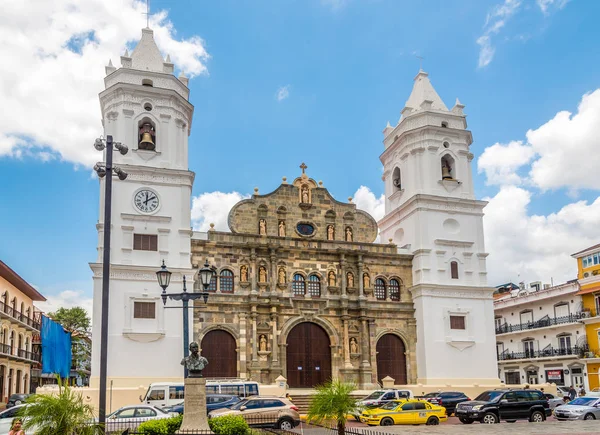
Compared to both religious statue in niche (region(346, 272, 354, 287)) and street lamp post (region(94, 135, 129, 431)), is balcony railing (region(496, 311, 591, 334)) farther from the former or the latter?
street lamp post (region(94, 135, 129, 431))

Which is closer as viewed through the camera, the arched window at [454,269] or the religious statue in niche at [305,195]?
the religious statue in niche at [305,195]

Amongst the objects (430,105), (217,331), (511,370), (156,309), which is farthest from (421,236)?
(511,370)

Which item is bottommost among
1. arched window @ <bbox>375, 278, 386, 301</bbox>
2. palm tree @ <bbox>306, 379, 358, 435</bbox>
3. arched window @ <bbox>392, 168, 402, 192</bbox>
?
palm tree @ <bbox>306, 379, 358, 435</bbox>

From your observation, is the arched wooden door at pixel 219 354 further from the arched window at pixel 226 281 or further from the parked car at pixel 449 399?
the parked car at pixel 449 399

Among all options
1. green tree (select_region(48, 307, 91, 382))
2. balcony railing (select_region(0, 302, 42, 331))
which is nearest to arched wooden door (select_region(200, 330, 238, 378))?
balcony railing (select_region(0, 302, 42, 331))

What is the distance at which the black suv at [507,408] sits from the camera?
27.0 metres

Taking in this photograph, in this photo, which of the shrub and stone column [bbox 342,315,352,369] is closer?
the shrub

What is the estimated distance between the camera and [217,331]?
35.2 m

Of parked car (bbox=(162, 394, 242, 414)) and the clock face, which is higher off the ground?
the clock face

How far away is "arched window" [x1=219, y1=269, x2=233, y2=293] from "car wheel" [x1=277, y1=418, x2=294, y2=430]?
41.1ft

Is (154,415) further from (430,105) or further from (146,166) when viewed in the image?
(430,105)

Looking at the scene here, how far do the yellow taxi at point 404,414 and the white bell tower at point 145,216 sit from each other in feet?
37.5

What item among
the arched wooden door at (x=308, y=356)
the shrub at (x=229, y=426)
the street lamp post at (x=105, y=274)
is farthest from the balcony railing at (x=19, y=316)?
the shrub at (x=229, y=426)

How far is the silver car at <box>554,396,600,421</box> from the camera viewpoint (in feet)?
90.1
